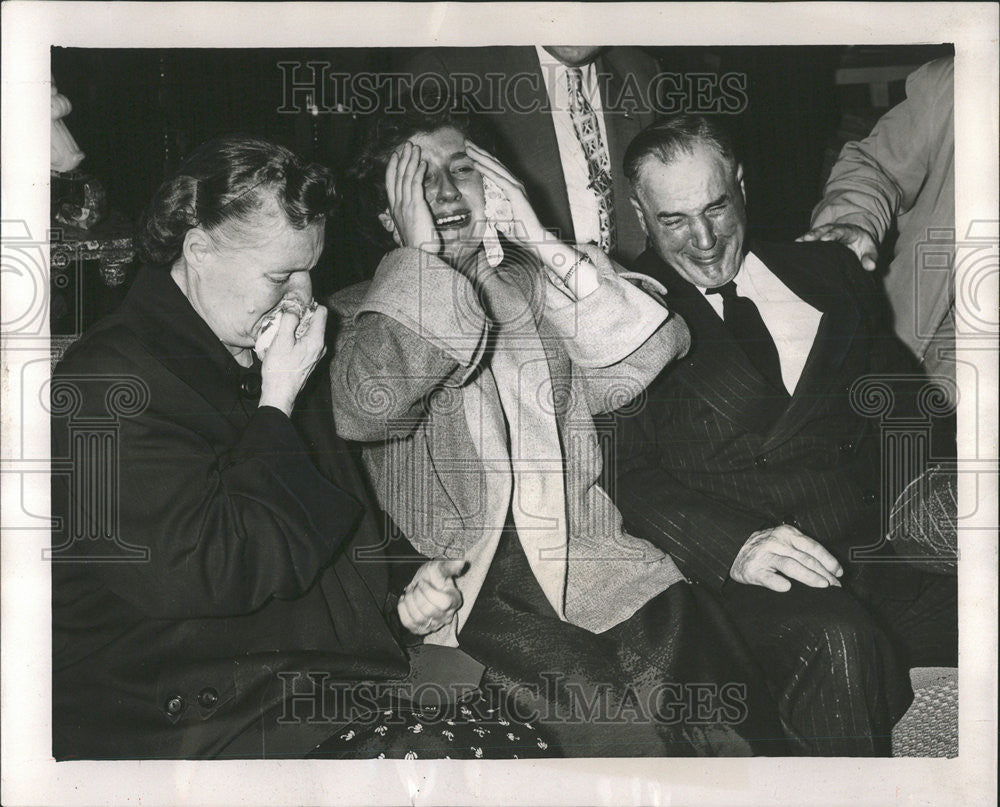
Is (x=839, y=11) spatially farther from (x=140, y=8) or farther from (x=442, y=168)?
(x=140, y=8)

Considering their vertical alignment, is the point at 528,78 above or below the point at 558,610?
above

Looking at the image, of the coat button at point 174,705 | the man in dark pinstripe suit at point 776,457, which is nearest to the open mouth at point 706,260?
the man in dark pinstripe suit at point 776,457

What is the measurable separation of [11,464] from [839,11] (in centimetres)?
288

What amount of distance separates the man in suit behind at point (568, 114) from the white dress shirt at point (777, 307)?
0.33 metres

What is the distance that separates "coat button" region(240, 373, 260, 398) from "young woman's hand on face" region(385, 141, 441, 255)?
59 cm

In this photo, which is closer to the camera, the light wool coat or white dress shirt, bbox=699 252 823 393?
the light wool coat

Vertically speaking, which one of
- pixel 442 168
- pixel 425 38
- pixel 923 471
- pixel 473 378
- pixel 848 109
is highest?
pixel 425 38

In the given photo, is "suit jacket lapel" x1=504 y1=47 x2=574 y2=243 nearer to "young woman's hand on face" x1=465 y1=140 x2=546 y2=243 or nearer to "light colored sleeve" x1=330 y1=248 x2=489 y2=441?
"young woman's hand on face" x1=465 y1=140 x2=546 y2=243

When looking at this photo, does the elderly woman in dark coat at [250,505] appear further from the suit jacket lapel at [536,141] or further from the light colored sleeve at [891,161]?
the light colored sleeve at [891,161]

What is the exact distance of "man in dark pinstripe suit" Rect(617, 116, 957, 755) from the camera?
2.85 meters

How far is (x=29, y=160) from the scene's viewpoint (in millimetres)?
2887

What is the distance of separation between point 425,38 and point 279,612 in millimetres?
1782

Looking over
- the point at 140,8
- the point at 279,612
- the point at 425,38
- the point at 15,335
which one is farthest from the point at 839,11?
the point at 15,335
